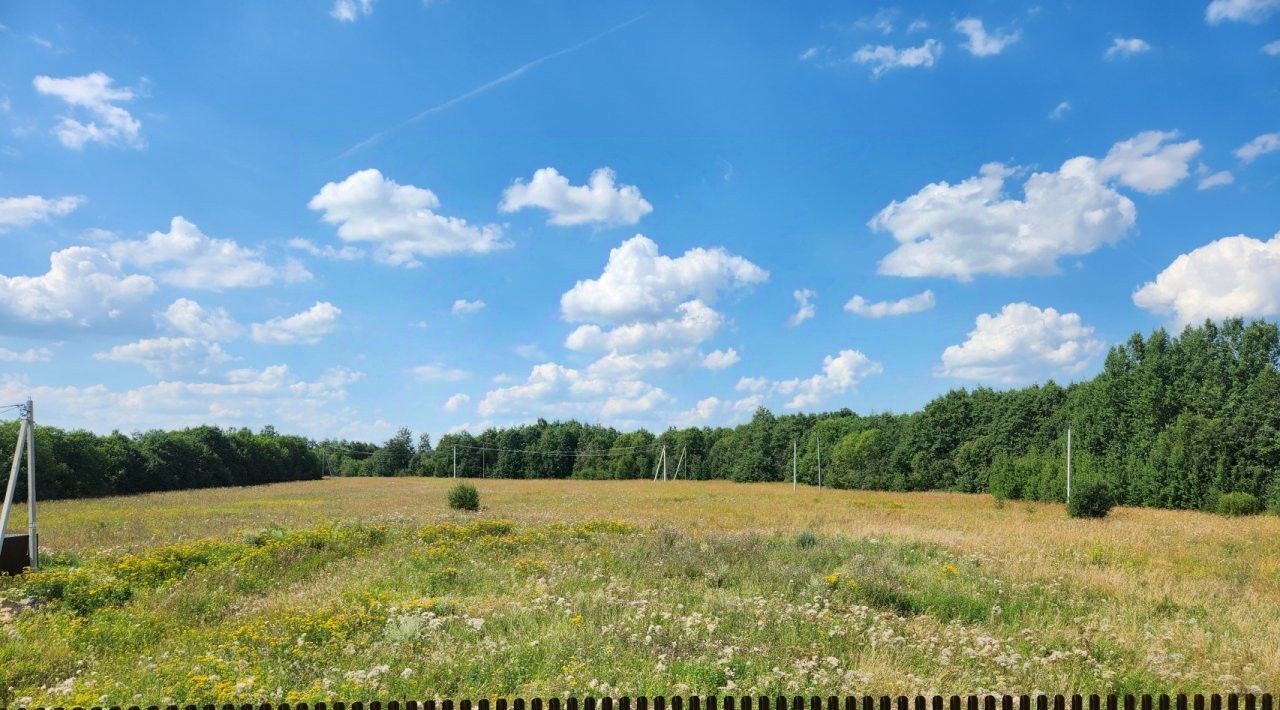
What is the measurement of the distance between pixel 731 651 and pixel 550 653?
2.41m

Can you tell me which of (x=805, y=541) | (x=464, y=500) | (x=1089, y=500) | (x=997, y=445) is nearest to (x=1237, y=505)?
(x=1089, y=500)

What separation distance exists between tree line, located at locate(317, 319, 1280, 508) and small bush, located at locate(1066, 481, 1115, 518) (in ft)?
49.8

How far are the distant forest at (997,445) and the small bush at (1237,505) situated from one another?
4.81 metres

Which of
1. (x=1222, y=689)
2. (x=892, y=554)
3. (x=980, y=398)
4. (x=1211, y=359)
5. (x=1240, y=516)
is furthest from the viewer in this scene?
(x=980, y=398)

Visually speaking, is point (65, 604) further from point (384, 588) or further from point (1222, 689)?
point (1222, 689)

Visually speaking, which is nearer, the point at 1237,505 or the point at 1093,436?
the point at 1237,505

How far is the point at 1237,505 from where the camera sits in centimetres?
4041

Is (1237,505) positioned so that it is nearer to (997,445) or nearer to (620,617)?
(997,445)

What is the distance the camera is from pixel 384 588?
607 inches

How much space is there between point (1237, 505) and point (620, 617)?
42.7 meters

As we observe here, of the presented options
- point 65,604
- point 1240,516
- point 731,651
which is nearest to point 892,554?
point 731,651

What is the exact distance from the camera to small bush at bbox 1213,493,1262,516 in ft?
133

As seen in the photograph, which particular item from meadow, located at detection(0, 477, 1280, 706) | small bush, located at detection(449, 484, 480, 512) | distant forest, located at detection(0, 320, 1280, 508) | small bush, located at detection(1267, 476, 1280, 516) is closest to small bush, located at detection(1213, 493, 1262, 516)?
small bush, located at detection(1267, 476, 1280, 516)

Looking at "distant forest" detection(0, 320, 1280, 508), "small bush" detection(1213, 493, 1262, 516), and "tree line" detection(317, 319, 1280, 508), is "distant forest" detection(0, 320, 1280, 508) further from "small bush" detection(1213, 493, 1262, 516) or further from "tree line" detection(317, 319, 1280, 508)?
"small bush" detection(1213, 493, 1262, 516)
